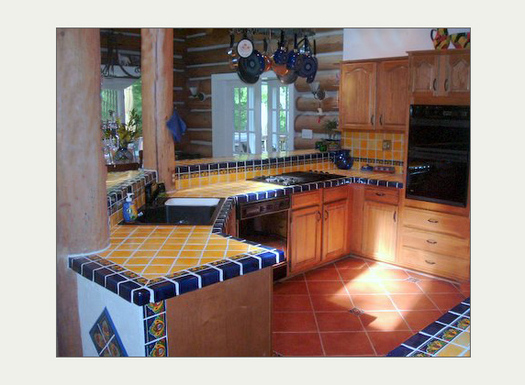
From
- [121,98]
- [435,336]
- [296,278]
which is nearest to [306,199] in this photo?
[296,278]

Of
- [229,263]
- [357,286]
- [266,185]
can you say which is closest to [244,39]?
[266,185]

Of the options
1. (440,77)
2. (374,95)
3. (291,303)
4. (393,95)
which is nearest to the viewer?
(291,303)

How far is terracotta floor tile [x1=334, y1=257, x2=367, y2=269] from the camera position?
196 inches

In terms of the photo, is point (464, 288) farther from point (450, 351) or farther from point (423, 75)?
point (450, 351)

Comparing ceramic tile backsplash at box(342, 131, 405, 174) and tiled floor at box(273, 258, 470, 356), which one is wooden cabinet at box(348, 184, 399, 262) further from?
ceramic tile backsplash at box(342, 131, 405, 174)

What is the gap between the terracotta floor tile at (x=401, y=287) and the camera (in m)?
4.39

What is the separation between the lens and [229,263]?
7.54ft

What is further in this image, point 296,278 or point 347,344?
A: point 296,278

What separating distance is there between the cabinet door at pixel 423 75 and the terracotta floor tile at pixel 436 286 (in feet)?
5.53

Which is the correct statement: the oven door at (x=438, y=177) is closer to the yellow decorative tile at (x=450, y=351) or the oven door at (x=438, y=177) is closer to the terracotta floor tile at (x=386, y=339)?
the terracotta floor tile at (x=386, y=339)

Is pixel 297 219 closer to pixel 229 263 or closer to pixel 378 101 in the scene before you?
pixel 378 101

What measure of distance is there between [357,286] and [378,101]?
74.8 inches

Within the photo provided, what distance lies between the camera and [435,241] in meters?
4.65

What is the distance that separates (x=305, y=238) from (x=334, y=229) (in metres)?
0.45
